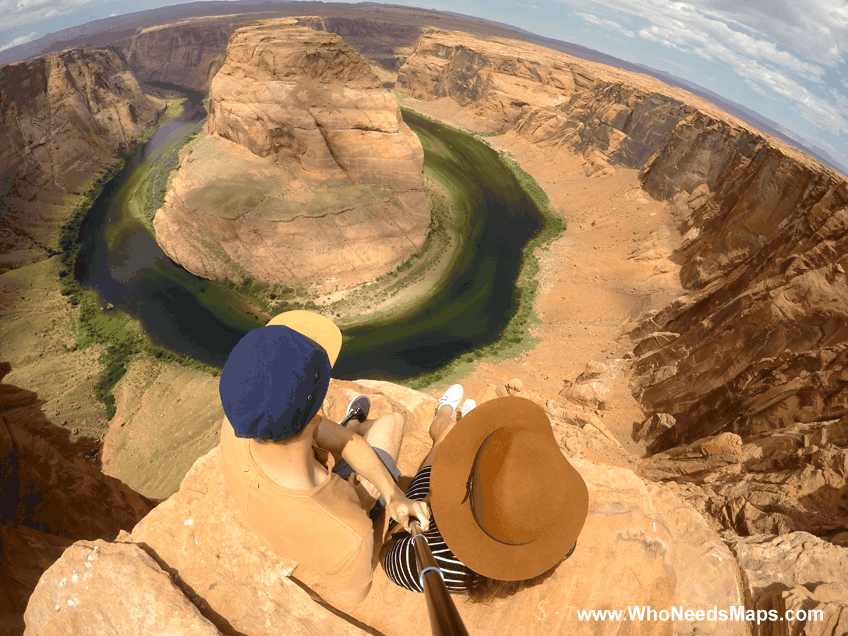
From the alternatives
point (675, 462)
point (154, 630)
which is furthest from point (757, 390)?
point (154, 630)

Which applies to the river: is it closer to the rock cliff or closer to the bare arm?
the rock cliff

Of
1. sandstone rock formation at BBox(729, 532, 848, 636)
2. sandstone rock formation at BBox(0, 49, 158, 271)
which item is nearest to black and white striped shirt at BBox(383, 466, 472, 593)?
sandstone rock formation at BBox(729, 532, 848, 636)

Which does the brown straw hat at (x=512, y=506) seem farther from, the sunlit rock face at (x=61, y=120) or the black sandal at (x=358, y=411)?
the sunlit rock face at (x=61, y=120)

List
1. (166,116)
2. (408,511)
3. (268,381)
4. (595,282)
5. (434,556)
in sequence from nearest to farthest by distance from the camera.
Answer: (268,381) < (408,511) < (434,556) < (595,282) < (166,116)

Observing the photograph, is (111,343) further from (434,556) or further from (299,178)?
(434,556)

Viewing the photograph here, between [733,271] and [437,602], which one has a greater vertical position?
[437,602]

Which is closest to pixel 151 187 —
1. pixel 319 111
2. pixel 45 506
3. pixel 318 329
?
pixel 319 111
